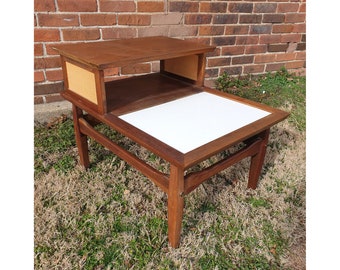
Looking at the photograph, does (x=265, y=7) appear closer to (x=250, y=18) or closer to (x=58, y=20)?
(x=250, y=18)

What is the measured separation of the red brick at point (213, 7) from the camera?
247 centimetres

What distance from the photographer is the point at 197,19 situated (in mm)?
2494

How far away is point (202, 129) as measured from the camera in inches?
48.7

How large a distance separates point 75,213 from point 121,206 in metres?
0.24

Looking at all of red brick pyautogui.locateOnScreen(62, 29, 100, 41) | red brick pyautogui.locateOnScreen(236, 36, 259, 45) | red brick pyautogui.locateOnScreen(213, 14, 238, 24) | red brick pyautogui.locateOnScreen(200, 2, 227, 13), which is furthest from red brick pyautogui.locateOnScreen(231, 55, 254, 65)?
red brick pyautogui.locateOnScreen(62, 29, 100, 41)

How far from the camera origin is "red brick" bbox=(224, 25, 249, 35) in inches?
106

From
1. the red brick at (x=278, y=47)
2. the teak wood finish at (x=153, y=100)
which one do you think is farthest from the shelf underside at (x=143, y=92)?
the red brick at (x=278, y=47)

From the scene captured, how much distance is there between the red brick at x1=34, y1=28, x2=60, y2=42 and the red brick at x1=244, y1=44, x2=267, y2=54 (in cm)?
177

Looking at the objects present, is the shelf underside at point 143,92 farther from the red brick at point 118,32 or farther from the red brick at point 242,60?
the red brick at point 242,60

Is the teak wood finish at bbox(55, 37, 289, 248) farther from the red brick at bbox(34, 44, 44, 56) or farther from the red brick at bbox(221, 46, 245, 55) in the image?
the red brick at bbox(221, 46, 245, 55)

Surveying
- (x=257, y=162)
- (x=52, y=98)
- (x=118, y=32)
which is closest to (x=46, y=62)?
(x=52, y=98)

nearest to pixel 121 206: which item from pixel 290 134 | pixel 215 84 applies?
pixel 290 134

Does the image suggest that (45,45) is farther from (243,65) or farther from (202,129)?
(243,65)

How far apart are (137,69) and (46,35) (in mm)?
739
